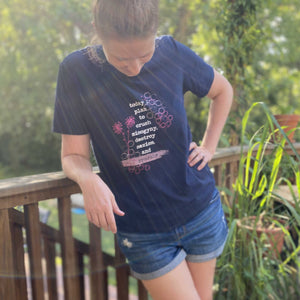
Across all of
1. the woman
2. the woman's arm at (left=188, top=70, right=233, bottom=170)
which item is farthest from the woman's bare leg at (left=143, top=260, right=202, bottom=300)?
the woman's arm at (left=188, top=70, right=233, bottom=170)

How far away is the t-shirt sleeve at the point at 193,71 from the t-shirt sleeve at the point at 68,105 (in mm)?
376

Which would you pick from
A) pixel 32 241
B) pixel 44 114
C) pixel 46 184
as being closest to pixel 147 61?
pixel 46 184

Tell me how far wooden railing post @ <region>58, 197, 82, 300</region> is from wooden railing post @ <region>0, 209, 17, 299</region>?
0.82 ft

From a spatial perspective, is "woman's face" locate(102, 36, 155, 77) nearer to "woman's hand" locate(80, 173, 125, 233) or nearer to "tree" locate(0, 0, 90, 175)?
"woman's hand" locate(80, 173, 125, 233)

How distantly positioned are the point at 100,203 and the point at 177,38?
5.40 meters

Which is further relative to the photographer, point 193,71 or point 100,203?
point 193,71

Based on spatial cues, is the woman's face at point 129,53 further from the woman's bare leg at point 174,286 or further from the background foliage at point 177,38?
the background foliage at point 177,38

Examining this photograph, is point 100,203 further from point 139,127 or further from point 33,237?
point 33,237

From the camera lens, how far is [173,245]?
1.18 meters

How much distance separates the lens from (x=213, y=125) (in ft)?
4.80

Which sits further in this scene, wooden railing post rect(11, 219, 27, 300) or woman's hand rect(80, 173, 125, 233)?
wooden railing post rect(11, 219, 27, 300)

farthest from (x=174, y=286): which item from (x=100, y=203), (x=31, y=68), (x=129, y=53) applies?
(x=31, y=68)

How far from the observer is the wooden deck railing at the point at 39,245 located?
1.31m

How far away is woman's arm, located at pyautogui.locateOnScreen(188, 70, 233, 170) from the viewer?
51.8 inches
